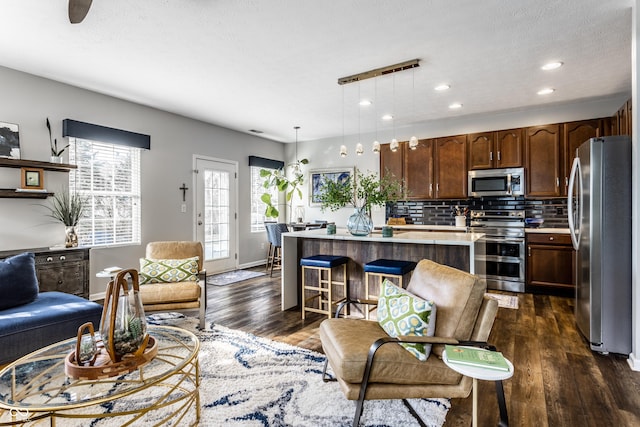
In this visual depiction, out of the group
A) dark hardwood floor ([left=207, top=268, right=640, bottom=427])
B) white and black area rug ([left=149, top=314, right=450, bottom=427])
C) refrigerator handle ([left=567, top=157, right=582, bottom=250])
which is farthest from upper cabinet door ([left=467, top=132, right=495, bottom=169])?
white and black area rug ([left=149, top=314, right=450, bottom=427])

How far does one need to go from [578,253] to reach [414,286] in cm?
214

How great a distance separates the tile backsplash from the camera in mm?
5035

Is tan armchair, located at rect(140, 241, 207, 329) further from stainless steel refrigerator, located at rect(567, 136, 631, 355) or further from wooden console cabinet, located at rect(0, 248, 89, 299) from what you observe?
stainless steel refrigerator, located at rect(567, 136, 631, 355)

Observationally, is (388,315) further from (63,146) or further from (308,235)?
(63,146)

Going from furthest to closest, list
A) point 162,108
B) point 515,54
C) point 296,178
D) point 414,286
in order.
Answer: point 296,178 → point 162,108 → point 515,54 → point 414,286

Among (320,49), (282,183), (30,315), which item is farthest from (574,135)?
(30,315)

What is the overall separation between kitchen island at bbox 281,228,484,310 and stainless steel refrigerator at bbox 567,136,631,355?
0.91 meters

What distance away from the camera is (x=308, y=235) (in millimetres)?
3854

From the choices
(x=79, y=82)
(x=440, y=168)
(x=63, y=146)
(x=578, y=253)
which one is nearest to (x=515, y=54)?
(x=578, y=253)

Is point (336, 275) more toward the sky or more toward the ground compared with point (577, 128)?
more toward the ground

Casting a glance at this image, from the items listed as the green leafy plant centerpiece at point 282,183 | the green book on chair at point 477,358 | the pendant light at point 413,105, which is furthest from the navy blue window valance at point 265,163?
the green book on chair at point 477,358

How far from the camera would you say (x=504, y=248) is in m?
4.94

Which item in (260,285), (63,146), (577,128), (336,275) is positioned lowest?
(260,285)

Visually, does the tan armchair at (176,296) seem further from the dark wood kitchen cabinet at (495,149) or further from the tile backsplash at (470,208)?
the dark wood kitchen cabinet at (495,149)
